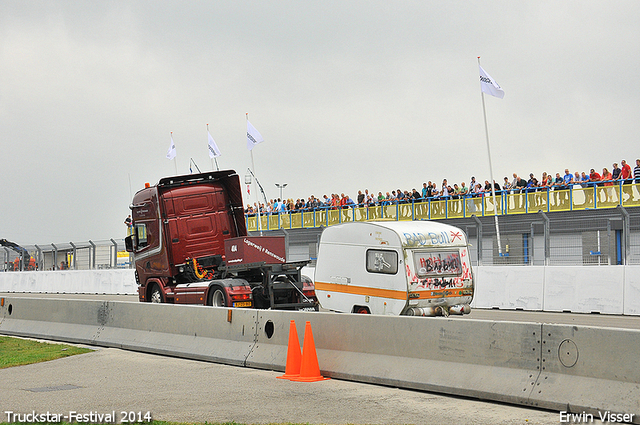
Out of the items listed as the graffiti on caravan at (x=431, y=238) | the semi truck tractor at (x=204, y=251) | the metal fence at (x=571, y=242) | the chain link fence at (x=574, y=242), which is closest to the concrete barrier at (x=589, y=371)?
the graffiti on caravan at (x=431, y=238)

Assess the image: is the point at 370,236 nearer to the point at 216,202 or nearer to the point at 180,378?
the point at 216,202

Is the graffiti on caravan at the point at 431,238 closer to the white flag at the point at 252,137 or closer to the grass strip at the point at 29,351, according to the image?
the grass strip at the point at 29,351

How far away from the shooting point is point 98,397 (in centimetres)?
796

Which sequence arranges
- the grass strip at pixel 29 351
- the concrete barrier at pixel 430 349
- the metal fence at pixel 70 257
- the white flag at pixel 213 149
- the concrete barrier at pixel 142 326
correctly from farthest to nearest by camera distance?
the white flag at pixel 213 149, the metal fence at pixel 70 257, the grass strip at pixel 29 351, the concrete barrier at pixel 142 326, the concrete barrier at pixel 430 349

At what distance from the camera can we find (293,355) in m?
9.31

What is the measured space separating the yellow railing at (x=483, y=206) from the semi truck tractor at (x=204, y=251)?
8130mm

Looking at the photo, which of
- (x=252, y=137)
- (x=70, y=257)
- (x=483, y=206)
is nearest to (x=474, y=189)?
(x=483, y=206)

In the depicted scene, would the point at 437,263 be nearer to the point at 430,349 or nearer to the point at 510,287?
the point at 510,287

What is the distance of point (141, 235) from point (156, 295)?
1681 mm

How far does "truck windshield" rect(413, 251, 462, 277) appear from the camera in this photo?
14.9m

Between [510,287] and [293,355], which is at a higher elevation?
[510,287]

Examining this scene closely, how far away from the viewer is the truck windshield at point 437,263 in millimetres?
14938

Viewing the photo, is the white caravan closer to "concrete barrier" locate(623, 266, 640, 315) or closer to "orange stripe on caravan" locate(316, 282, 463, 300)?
"orange stripe on caravan" locate(316, 282, 463, 300)

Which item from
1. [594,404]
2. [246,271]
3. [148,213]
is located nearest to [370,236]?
[246,271]
